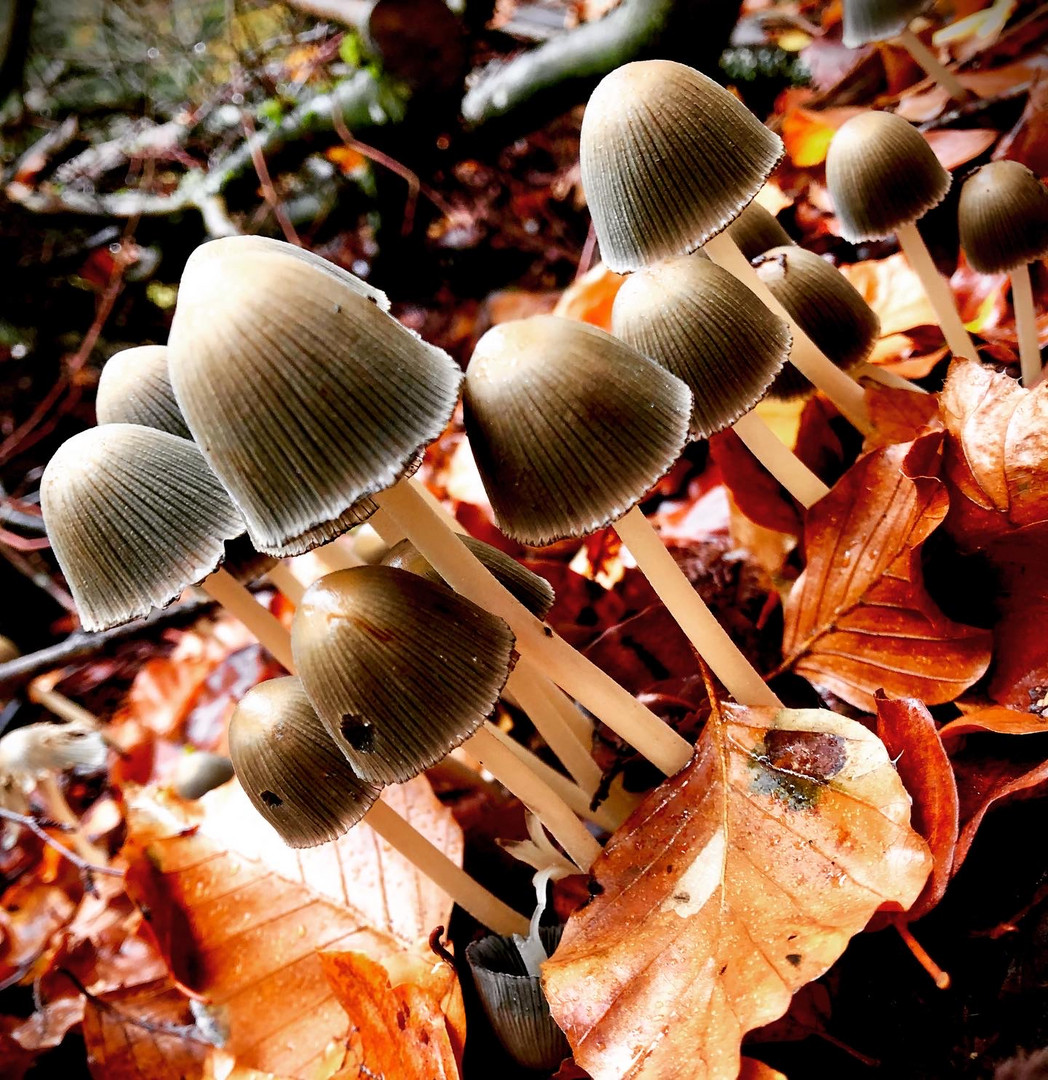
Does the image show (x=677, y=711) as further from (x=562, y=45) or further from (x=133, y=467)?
(x=562, y=45)

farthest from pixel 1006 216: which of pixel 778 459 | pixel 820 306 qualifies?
pixel 778 459

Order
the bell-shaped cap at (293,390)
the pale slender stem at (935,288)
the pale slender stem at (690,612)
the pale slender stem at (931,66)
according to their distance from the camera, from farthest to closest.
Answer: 1. the pale slender stem at (931,66)
2. the pale slender stem at (935,288)
3. the pale slender stem at (690,612)
4. the bell-shaped cap at (293,390)

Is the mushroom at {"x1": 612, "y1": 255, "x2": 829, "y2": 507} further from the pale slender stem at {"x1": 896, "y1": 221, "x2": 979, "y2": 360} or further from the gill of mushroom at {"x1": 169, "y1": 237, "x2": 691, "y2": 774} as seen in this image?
the pale slender stem at {"x1": 896, "y1": 221, "x2": 979, "y2": 360}

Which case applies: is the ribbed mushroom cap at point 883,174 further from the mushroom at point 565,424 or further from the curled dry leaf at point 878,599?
the mushroom at point 565,424

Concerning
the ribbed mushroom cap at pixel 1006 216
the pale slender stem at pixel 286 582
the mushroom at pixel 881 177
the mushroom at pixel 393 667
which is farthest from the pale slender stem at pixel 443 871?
the ribbed mushroom cap at pixel 1006 216

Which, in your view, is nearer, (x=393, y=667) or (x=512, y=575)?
(x=393, y=667)

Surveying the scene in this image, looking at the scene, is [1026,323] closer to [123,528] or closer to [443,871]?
[443,871]
